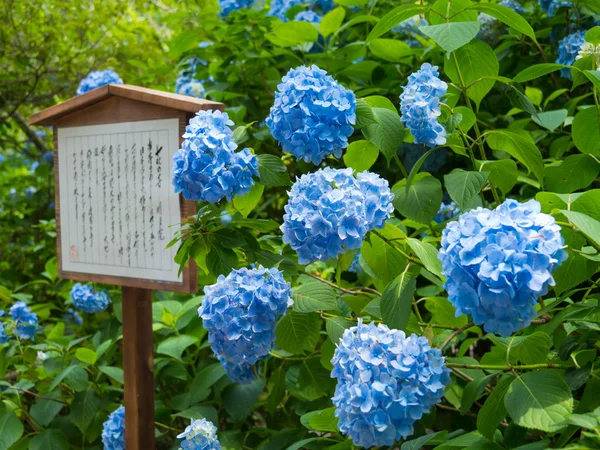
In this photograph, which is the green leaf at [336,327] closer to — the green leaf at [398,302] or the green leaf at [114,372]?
the green leaf at [398,302]

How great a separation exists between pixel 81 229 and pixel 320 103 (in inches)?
40.0

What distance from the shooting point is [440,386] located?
3.61ft

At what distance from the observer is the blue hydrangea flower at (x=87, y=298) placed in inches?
101

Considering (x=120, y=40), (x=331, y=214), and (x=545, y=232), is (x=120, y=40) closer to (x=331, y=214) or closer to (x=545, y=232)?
(x=331, y=214)

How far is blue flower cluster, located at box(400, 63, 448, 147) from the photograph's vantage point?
4.47ft

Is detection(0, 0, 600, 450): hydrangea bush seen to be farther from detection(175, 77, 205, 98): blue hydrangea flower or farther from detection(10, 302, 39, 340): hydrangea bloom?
detection(175, 77, 205, 98): blue hydrangea flower

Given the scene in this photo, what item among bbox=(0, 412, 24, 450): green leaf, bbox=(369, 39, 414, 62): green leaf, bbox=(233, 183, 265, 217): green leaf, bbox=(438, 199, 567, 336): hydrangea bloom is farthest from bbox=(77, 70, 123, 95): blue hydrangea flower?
bbox=(438, 199, 567, 336): hydrangea bloom

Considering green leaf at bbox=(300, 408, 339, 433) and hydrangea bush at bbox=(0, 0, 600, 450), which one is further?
green leaf at bbox=(300, 408, 339, 433)

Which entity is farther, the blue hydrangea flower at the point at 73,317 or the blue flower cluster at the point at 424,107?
the blue hydrangea flower at the point at 73,317

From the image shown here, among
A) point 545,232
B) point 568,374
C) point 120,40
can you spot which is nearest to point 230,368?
point 568,374

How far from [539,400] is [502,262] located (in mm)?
278

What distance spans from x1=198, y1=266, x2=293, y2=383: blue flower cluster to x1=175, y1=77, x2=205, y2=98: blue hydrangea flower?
5.89ft

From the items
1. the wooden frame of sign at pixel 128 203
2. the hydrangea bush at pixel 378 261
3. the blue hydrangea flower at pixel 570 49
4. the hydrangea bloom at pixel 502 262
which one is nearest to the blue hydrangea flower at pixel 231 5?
the hydrangea bush at pixel 378 261

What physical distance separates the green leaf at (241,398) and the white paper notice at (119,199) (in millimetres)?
414
